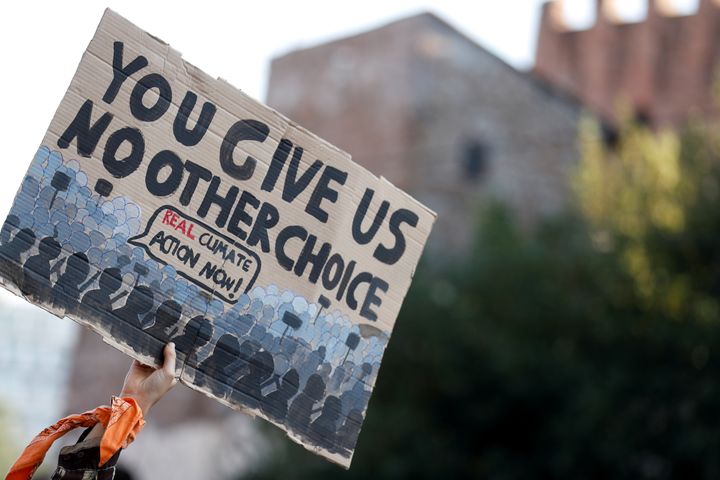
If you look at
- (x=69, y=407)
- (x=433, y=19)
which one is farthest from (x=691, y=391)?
(x=69, y=407)

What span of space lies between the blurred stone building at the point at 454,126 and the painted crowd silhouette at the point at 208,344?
17.8m

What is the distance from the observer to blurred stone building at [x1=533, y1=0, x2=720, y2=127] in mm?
23109

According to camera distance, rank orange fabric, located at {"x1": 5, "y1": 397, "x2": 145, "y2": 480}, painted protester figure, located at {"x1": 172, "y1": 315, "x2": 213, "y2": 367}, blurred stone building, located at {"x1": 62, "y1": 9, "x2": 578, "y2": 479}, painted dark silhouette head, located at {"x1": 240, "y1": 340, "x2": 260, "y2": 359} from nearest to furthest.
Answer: orange fabric, located at {"x1": 5, "y1": 397, "x2": 145, "y2": 480} → painted protester figure, located at {"x1": 172, "y1": 315, "x2": 213, "y2": 367} → painted dark silhouette head, located at {"x1": 240, "y1": 340, "x2": 260, "y2": 359} → blurred stone building, located at {"x1": 62, "y1": 9, "x2": 578, "y2": 479}

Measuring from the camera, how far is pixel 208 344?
3312mm

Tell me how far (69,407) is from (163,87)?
24.1m

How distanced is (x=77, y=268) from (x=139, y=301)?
0.20m

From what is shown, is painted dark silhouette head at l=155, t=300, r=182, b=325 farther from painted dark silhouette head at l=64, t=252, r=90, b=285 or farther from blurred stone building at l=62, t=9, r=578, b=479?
Result: blurred stone building at l=62, t=9, r=578, b=479

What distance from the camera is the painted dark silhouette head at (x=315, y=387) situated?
Result: 11.4 ft

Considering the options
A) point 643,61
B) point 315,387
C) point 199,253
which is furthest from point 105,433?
point 643,61

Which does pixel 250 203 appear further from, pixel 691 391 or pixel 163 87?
pixel 691 391

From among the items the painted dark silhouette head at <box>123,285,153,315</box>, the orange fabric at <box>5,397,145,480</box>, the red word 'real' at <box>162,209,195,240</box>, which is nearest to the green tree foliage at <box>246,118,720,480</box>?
the red word 'real' at <box>162,209,195,240</box>

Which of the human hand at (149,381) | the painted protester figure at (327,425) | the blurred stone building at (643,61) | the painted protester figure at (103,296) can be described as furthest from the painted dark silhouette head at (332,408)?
the blurred stone building at (643,61)

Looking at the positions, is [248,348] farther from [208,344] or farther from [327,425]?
[327,425]

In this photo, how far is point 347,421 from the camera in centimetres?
354
